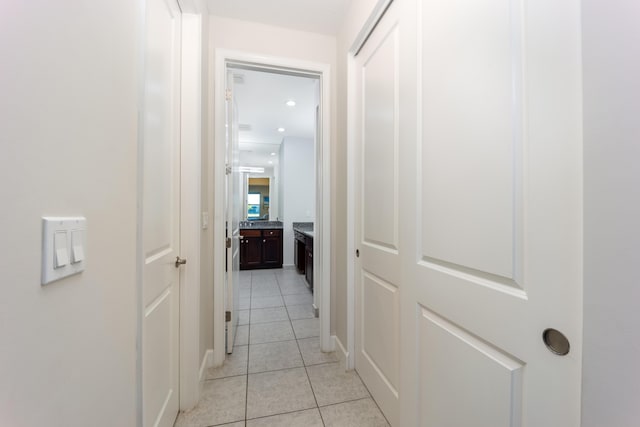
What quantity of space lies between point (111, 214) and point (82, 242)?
0.52ft

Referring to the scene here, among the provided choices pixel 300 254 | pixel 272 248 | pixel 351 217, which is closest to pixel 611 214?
pixel 351 217

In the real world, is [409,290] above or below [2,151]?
below

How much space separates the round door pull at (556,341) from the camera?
1.89 ft

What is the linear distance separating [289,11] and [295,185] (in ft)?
11.6

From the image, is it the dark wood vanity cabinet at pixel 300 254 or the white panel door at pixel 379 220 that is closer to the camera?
the white panel door at pixel 379 220

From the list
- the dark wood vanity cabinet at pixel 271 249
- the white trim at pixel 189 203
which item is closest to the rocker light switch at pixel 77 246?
the white trim at pixel 189 203

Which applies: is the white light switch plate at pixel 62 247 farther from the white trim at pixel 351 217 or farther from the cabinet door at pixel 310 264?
the cabinet door at pixel 310 264

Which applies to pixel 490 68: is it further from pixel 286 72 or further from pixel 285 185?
pixel 285 185

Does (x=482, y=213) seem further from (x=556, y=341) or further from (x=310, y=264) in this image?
(x=310, y=264)

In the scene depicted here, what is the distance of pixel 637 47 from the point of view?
44cm

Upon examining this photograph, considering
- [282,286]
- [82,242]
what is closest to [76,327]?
[82,242]

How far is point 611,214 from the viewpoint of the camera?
48cm

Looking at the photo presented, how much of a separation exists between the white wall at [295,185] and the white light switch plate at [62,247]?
4.64 meters

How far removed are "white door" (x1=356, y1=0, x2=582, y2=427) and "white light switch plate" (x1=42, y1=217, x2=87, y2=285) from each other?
Result: 3.52ft
